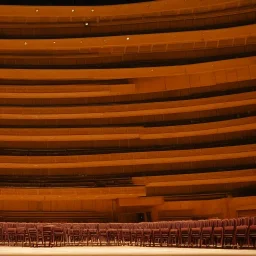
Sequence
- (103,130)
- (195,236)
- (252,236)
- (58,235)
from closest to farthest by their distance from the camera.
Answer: (252,236) → (195,236) → (58,235) → (103,130)

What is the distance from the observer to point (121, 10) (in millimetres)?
20078

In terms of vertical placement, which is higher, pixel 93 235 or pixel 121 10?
pixel 121 10

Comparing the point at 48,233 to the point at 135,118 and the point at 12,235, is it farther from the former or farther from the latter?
the point at 135,118

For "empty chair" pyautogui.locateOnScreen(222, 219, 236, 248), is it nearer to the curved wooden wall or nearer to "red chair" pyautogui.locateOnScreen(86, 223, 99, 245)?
"red chair" pyautogui.locateOnScreen(86, 223, 99, 245)

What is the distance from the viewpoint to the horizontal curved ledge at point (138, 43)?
19047 mm

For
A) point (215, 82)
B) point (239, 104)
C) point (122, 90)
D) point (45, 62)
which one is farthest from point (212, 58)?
point (45, 62)

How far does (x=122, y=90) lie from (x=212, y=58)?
4.00m

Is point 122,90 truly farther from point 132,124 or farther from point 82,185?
point 82,185

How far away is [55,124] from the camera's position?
856 inches

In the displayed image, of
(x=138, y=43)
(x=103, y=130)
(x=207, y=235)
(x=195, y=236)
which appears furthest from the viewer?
(x=103, y=130)

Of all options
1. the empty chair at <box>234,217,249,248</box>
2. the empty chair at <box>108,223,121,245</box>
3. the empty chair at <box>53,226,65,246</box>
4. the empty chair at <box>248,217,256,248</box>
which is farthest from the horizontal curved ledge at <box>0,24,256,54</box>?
the empty chair at <box>248,217,256,248</box>

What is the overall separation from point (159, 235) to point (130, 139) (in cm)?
1103

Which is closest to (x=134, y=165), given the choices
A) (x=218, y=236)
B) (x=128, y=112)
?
(x=128, y=112)

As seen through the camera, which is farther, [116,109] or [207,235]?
[116,109]
